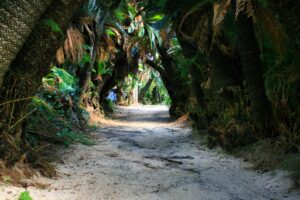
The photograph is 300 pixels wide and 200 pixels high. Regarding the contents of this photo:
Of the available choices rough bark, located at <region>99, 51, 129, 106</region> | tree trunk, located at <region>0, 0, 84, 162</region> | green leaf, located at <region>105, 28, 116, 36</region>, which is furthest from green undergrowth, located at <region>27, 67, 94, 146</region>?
rough bark, located at <region>99, 51, 129, 106</region>

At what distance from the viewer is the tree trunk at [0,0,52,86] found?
2.70m

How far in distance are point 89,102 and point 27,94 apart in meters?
7.19

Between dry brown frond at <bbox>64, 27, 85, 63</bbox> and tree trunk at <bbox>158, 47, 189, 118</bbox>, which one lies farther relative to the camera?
tree trunk at <bbox>158, 47, 189, 118</bbox>

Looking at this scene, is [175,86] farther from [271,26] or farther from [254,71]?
[271,26]

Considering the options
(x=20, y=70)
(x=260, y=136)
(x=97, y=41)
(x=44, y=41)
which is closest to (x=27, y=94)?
(x=20, y=70)

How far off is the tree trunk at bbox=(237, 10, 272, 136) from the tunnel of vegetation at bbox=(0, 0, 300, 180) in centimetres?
1

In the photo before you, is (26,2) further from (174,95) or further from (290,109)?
(174,95)

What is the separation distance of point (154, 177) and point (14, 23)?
75.9 inches

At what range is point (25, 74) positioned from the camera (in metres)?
3.22

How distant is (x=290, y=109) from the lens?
3963 mm

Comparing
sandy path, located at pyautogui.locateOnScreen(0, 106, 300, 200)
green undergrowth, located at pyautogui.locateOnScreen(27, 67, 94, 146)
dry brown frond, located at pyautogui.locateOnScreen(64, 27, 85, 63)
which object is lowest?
sandy path, located at pyautogui.locateOnScreen(0, 106, 300, 200)

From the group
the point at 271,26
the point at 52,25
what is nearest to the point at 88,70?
the point at 52,25

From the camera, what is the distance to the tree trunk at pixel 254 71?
4.17 metres

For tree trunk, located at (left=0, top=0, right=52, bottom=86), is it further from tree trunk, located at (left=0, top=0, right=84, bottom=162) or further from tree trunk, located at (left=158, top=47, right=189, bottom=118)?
tree trunk, located at (left=158, top=47, right=189, bottom=118)
